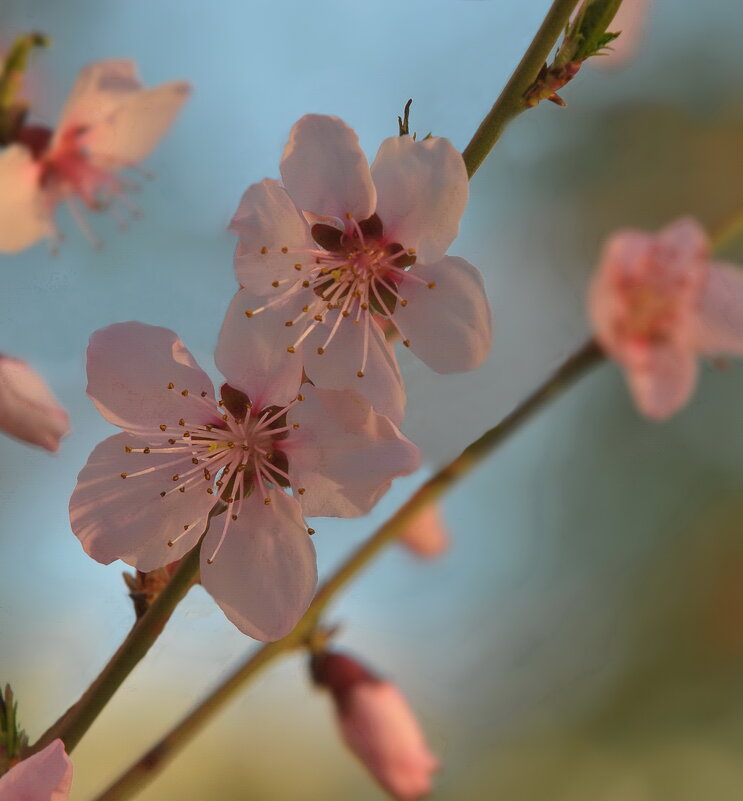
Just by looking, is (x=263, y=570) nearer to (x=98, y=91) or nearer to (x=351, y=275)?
(x=351, y=275)

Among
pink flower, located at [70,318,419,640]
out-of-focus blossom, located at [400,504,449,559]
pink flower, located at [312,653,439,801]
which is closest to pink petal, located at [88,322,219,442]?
pink flower, located at [70,318,419,640]

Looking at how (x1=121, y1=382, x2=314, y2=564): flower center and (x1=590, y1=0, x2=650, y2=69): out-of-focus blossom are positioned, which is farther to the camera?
(x1=590, y1=0, x2=650, y2=69): out-of-focus blossom

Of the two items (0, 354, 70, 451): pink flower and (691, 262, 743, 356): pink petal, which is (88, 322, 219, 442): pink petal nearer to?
(0, 354, 70, 451): pink flower

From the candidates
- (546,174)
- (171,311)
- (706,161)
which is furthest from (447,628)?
(706,161)

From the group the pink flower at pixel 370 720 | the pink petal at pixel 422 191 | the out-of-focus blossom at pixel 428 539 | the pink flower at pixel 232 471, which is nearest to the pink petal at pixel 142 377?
the pink flower at pixel 232 471

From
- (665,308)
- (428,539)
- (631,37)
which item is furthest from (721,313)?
(428,539)
